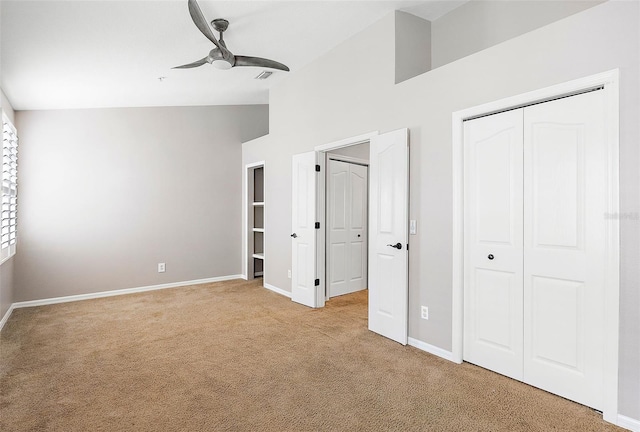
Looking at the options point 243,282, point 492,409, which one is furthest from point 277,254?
point 492,409

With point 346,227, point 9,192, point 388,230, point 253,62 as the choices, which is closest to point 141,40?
point 253,62

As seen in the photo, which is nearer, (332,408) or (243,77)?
(332,408)

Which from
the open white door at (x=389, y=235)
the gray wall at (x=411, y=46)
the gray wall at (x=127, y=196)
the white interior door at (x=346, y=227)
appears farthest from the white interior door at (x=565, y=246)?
the gray wall at (x=127, y=196)

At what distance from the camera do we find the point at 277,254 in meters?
5.46

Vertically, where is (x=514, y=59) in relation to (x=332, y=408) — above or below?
above

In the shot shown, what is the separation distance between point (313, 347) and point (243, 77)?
371cm

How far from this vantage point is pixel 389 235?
3.52 metres

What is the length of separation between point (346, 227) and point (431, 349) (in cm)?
236

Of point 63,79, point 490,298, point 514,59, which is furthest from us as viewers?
point 63,79

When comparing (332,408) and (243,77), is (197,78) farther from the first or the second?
(332,408)

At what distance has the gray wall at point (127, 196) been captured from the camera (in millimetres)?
4859

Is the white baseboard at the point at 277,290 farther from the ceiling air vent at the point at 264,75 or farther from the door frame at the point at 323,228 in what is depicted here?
the ceiling air vent at the point at 264,75

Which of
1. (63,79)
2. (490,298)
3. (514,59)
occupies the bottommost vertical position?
(490,298)

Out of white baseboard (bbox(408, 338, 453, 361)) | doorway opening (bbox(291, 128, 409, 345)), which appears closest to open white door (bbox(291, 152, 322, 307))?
doorway opening (bbox(291, 128, 409, 345))
